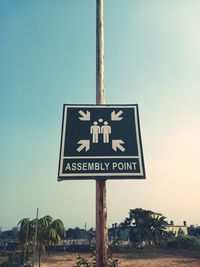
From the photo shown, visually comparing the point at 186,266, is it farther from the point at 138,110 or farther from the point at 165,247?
the point at 138,110

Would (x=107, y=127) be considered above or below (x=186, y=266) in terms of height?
above

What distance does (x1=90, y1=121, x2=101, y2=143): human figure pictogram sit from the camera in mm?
3863

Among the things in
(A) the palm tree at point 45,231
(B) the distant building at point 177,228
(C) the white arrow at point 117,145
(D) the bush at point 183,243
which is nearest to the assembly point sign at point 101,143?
(C) the white arrow at point 117,145

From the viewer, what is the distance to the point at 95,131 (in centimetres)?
392

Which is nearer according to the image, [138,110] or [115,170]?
[115,170]

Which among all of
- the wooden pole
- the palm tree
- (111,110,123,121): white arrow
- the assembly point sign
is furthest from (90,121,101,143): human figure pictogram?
Answer: the palm tree

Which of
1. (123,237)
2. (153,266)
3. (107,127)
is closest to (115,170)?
(107,127)

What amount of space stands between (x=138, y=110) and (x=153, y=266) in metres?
29.8

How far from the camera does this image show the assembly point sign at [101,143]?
3.64m

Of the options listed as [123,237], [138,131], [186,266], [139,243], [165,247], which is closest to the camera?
[138,131]

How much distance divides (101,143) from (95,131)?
0.21 metres

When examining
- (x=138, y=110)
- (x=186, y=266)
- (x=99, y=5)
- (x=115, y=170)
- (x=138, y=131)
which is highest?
(x=99, y=5)

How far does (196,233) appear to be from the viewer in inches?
2810

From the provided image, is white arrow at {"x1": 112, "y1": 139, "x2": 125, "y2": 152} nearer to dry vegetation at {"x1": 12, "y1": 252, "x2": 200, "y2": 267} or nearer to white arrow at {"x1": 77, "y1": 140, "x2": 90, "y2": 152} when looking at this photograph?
white arrow at {"x1": 77, "y1": 140, "x2": 90, "y2": 152}
